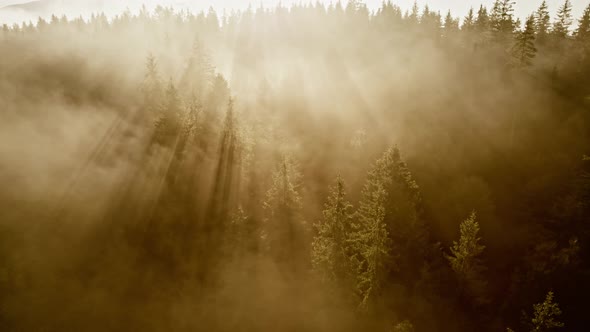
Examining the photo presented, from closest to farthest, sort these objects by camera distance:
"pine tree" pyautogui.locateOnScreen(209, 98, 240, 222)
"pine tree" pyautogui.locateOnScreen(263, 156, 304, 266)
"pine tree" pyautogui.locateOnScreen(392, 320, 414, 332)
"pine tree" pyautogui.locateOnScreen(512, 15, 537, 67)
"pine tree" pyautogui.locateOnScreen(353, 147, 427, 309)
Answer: "pine tree" pyautogui.locateOnScreen(392, 320, 414, 332) → "pine tree" pyautogui.locateOnScreen(353, 147, 427, 309) → "pine tree" pyautogui.locateOnScreen(263, 156, 304, 266) → "pine tree" pyautogui.locateOnScreen(209, 98, 240, 222) → "pine tree" pyautogui.locateOnScreen(512, 15, 537, 67)

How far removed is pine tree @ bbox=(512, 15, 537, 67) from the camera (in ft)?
183

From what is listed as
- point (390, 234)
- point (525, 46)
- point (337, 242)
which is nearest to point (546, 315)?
point (390, 234)

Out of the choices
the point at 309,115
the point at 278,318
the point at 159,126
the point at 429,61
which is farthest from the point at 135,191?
Answer: the point at 429,61

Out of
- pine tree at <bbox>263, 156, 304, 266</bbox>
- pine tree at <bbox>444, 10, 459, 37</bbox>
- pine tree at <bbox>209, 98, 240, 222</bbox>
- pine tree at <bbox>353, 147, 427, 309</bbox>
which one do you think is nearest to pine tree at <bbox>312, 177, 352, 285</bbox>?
pine tree at <bbox>353, 147, 427, 309</bbox>

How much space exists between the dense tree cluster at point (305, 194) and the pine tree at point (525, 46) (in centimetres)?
52

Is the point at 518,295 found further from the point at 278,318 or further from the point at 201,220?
the point at 201,220

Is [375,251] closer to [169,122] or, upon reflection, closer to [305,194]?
[305,194]

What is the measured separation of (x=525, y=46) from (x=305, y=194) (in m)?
47.9

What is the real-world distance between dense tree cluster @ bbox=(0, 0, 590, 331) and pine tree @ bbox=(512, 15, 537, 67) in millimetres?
520

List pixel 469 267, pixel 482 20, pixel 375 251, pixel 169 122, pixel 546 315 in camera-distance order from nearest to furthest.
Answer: pixel 546 315 → pixel 375 251 → pixel 469 267 → pixel 169 122 → pixel 482 20

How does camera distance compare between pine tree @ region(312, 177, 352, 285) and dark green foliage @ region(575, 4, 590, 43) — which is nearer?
pine tree @ region(312, 177, 352, 285)

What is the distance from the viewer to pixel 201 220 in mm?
40375

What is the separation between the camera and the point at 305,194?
1822 inches

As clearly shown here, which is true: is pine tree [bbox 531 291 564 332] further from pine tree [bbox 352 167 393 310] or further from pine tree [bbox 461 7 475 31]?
pine tree [bbox 461 7 475 31]
